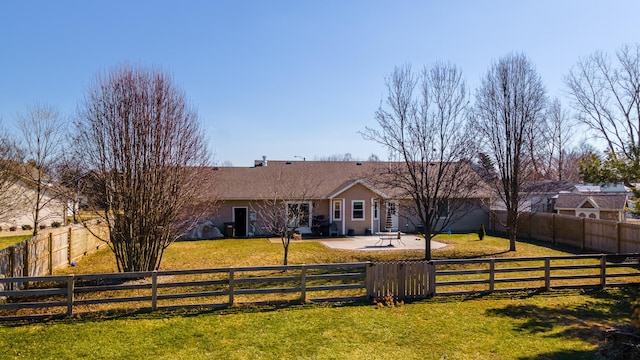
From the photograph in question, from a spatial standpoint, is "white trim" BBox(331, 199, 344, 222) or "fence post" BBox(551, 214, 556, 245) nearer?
"fence post" BBox(551, 214, 556, 245)

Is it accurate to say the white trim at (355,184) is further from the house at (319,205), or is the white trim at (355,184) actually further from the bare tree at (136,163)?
the bare tree at (136,163)

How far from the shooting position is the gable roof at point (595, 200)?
931 inches

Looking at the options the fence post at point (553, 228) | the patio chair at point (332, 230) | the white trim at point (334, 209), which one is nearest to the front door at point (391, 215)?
the white trim at point (334, 209)

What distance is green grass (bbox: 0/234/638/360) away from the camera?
6.93 metres

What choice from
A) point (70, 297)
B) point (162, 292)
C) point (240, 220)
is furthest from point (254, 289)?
point (240, 220)

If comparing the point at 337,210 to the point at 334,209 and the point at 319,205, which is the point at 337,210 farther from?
the point at 319,205

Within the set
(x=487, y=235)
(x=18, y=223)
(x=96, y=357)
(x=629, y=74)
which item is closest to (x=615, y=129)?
(x=629, y=74)

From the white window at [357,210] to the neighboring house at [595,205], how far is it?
1424cm

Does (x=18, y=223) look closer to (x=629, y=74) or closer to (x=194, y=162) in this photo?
(x=194, y=162)

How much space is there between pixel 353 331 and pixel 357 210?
17.7 meters

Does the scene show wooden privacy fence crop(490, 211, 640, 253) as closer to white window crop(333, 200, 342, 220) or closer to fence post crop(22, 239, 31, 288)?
white window crop(333, 200, 342, 220)

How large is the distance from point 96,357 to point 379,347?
Answer: 16.7 feet

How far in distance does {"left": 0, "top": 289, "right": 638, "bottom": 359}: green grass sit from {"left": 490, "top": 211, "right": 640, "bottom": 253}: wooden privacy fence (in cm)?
957

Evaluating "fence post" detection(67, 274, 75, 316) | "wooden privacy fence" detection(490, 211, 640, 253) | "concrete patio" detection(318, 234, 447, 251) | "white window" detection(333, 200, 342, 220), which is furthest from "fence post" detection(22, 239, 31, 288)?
"wooden privacy fence" detection(490, 211, 640, 253)
